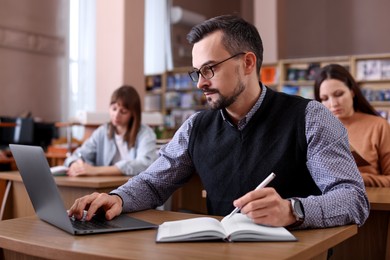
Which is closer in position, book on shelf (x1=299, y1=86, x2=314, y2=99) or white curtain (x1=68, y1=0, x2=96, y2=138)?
white curtain (x1=68, y1=0, x2=96, y2=138)

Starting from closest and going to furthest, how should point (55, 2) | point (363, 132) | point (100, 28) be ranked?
point (363, 132)
point (100, 28)
point (55, 2)

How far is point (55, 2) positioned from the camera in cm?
677

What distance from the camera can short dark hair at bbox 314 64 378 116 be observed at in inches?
115

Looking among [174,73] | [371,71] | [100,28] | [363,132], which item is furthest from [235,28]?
[174,73]

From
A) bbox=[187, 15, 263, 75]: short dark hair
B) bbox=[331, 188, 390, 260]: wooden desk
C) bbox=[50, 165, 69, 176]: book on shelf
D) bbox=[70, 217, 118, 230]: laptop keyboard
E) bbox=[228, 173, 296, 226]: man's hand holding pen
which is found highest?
bbox=[187, 15, 263, 75]: short dark hair

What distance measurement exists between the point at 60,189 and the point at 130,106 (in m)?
0.83

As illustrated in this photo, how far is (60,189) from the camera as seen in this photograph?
2855 mm

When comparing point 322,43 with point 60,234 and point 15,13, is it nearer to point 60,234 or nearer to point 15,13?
point 15,13

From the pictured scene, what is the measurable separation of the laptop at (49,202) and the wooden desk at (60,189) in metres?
1.32

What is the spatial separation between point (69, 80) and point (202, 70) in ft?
17.9

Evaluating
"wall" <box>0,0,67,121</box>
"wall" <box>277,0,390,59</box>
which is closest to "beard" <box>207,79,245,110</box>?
"wall" <box>0,0,67,121</box>

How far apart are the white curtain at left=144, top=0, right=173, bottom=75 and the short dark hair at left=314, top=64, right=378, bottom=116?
5771mm

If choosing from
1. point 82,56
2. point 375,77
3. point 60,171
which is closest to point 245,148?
point 60,171

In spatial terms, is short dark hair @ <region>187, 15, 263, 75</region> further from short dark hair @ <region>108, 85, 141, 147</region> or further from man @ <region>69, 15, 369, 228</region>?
short dark hair @ <region>108, 85, 141, 147</region>
